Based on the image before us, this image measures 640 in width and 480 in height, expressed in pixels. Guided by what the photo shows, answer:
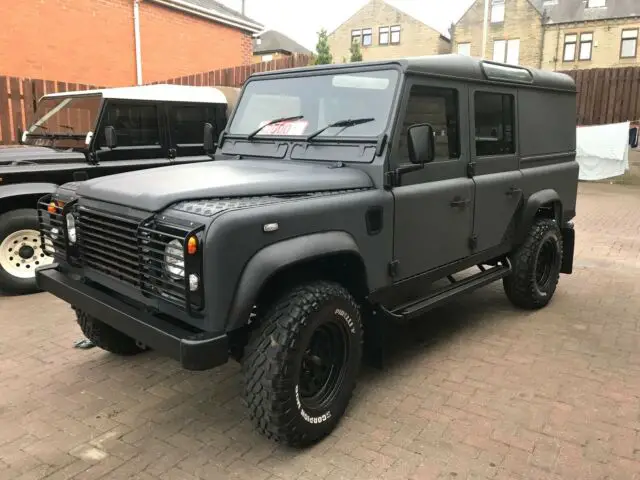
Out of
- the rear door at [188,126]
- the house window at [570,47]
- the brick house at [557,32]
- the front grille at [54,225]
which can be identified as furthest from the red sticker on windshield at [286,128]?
the house window at [570,47]

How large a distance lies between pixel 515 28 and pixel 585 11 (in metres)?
4.45

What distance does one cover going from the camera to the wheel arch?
5531 mm

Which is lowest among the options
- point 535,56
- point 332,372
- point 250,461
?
point 250,461

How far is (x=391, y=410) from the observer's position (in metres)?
3.45

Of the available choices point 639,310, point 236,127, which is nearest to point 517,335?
point 639,310

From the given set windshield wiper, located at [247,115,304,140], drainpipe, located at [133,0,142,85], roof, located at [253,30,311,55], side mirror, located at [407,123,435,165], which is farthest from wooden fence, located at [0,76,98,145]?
roof, located at [253,30,311,55]

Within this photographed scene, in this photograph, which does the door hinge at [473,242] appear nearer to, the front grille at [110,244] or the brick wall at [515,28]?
the front grille at [110,244]

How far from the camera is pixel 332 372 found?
3.24m

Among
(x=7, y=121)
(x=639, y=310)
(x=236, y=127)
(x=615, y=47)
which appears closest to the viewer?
(x=236, y=127)

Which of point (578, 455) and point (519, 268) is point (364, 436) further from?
point (519, 268)

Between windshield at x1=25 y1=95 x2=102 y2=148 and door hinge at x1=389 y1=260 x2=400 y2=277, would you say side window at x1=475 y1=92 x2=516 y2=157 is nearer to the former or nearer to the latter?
door hinge at x1=389 y1=260 x2=400 y2=277

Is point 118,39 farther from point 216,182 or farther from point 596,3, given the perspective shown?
point 596,3

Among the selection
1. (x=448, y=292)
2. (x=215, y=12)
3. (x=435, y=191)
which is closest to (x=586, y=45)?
(x=215, y=12)

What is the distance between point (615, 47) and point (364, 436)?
40.4 m
